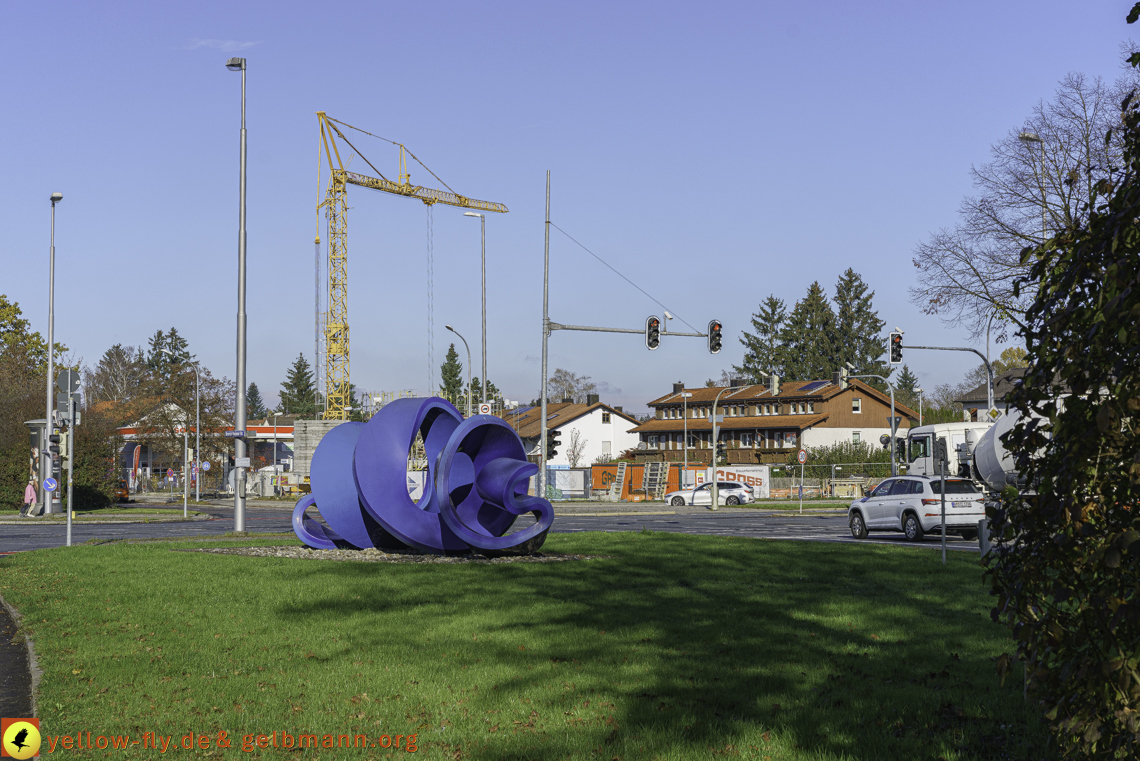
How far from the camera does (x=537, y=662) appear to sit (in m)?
8.17

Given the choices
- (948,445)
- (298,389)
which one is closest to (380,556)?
(948,445)

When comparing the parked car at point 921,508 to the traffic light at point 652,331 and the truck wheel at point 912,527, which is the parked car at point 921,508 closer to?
the truck wheel at point 912,527

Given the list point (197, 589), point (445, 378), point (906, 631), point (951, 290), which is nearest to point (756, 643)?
point (906, 631)

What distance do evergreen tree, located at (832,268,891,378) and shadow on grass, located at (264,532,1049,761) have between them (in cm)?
10112

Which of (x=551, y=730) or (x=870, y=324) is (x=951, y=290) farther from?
(x=870, y=324)

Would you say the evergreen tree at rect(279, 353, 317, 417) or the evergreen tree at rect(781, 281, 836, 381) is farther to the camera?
the evergreen tree at rect(279, 353, 317, 417)

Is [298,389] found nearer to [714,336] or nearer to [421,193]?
[421,193]

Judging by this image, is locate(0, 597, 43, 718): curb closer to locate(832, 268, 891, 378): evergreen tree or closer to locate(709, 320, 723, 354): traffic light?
locate(709, 320, 723, 354): traffic light

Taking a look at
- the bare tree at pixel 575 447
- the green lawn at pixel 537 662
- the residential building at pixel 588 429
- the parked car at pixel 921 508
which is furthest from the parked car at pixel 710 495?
the residential building at pixel 588 429

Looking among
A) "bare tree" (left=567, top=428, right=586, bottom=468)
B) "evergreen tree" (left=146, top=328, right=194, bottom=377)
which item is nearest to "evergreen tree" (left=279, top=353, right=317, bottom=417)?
"evergreen tree" (left=146, top=328, right=194, bottom=377)

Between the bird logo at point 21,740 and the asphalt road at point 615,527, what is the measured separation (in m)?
18.1

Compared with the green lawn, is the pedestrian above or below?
below

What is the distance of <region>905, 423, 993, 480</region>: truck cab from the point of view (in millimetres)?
33000

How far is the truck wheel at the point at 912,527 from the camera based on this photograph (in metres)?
24.8
